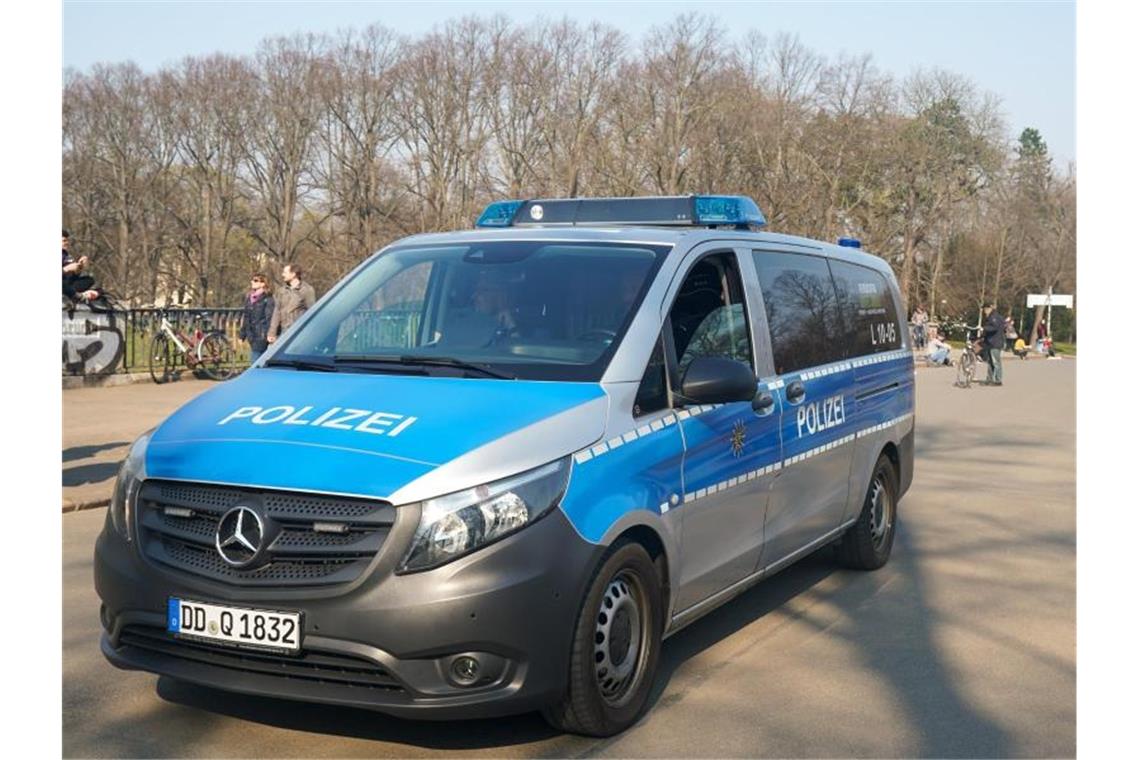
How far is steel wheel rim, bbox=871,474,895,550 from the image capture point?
26.6ft

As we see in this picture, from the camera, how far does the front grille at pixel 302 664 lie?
4355 millimetres

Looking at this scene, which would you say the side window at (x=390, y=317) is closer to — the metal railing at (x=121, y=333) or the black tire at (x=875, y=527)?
the black tire at (x=875, y=527)

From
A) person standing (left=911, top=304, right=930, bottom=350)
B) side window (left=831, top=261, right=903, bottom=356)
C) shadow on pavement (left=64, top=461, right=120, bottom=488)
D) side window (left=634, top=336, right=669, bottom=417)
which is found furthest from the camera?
person standing (left=911, top=304, right=930, bottom=350)

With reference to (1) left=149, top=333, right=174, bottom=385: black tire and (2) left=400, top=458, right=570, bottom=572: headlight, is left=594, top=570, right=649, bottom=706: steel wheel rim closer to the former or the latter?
(2) left=400, top=458, right=570, bottom=572: headlight

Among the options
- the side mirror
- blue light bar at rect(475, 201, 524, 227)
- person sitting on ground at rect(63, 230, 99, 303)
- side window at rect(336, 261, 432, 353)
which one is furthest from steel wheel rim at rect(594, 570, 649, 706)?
person sitting on ground at rect(63, 230, 99, 303)

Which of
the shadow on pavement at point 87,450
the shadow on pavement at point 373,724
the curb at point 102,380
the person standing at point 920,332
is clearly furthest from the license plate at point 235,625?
the person standing at point 920,332

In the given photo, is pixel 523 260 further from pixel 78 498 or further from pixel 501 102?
pixel 501 102

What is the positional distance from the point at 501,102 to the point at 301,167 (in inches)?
327

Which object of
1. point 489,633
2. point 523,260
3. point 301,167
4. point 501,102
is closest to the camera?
point 489,633

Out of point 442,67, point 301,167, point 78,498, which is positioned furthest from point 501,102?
point 78,498

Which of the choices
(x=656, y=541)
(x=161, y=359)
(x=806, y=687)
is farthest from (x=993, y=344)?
(x=656, y=541)

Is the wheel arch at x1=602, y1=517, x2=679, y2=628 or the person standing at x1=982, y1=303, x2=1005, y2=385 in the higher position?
the person standing at x1=982, y1=303, x2=1005, y2=385

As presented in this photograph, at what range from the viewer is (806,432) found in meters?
6.66

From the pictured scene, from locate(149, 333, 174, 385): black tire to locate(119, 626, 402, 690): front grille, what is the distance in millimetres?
17406
